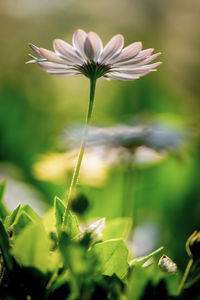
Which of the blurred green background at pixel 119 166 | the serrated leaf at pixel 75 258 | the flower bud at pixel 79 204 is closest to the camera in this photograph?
the serrated leaf at pixel 75 258

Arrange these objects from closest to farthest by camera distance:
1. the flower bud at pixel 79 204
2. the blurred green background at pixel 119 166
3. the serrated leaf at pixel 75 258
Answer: the serrated leaf at pixel 75 258 < the flower bud at pixel 79 204 < the blurred green background at pixel 119 166

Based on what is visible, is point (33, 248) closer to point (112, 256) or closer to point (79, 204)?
point (112, 256)

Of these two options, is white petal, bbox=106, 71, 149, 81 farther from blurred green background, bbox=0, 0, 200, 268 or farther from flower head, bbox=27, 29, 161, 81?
blurred green background, bbox=0, 0, 200, 268

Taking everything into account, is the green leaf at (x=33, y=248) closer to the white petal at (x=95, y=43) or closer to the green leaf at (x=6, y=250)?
the green leaf at (x=6, y=250)

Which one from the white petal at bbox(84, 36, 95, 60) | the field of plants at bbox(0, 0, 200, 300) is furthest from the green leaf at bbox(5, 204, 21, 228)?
the white petal at bbox(84, 36, 95, 60)

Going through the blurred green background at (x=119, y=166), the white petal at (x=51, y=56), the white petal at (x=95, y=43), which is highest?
the white petal at (x=95, y=43)

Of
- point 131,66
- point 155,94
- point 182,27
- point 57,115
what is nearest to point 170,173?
point 155,94

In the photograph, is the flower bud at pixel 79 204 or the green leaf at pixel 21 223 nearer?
the green leaf at pixel 21 223

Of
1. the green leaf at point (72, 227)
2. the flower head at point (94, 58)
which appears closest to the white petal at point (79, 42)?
the flower head at point (94, 58)
